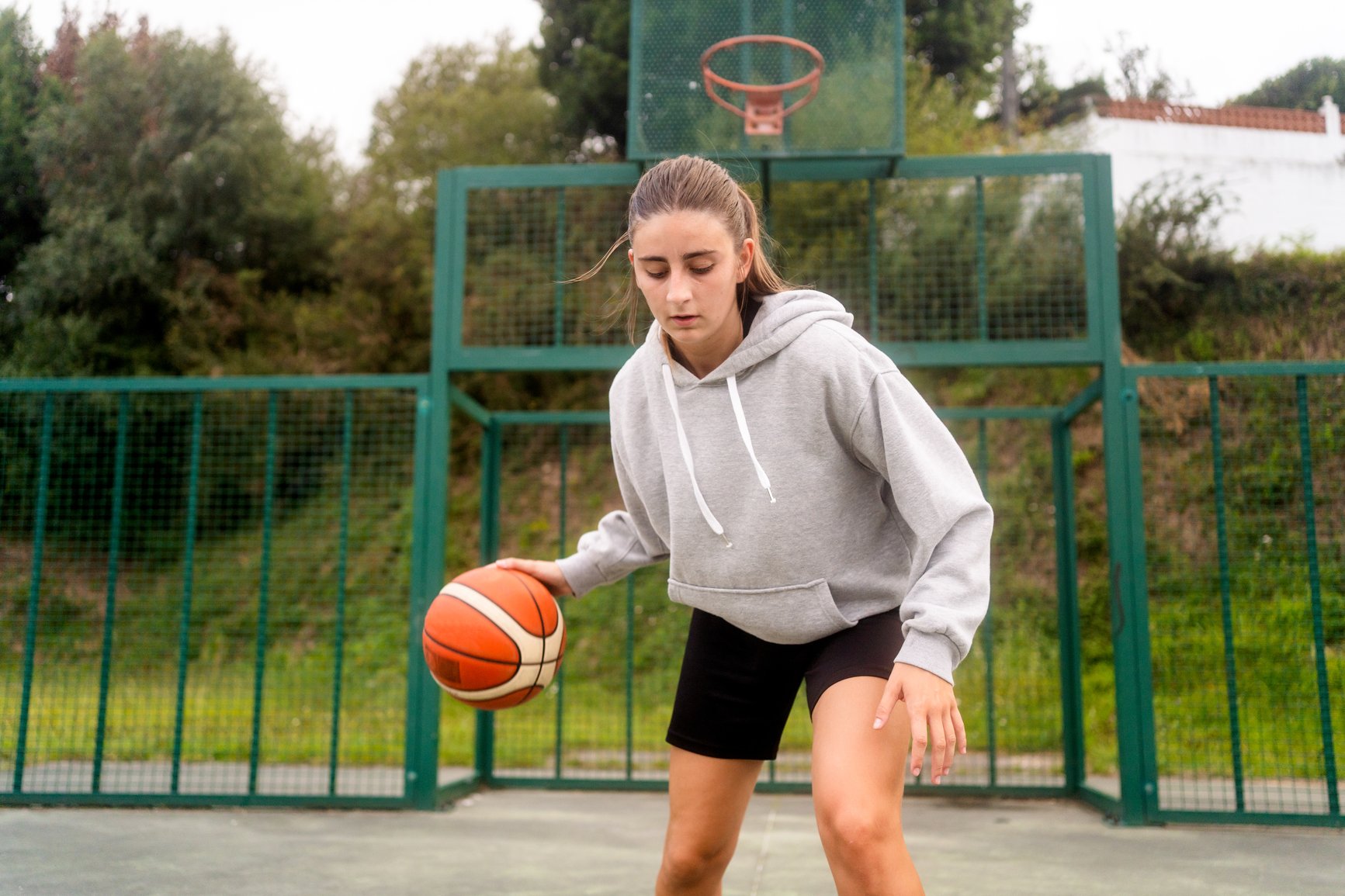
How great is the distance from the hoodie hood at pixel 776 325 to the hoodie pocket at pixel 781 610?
0.40 meters

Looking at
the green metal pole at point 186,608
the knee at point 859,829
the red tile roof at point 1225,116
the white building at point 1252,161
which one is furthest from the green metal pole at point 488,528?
the red tile roof at point 1225,116

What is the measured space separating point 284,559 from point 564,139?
7083 mm

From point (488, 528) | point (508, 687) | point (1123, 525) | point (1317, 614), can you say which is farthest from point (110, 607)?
point (1317, 614)

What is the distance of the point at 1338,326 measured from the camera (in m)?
8.46

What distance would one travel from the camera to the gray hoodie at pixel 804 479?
5.81 feet

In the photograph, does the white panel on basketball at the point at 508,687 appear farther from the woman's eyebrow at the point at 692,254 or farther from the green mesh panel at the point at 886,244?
the green mesh panel at the point at 886,244

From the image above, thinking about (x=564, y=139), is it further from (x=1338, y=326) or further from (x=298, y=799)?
(x=298, y=799)

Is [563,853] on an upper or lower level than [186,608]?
lower

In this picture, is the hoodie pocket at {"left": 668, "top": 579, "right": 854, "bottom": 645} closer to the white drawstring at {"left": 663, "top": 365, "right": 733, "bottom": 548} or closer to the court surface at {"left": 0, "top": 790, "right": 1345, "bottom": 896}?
the white drawstring at {"left": 663, "top": 365, "right": 733, "bottom": 548}

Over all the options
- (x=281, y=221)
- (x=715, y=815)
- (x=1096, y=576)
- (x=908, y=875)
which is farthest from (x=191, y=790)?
(x=281, y=221)

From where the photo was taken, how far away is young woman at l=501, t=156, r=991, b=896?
66.4 inches

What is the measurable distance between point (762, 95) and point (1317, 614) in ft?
10.4

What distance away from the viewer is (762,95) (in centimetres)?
488

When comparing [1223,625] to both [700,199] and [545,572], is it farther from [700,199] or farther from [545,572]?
[700,199]
